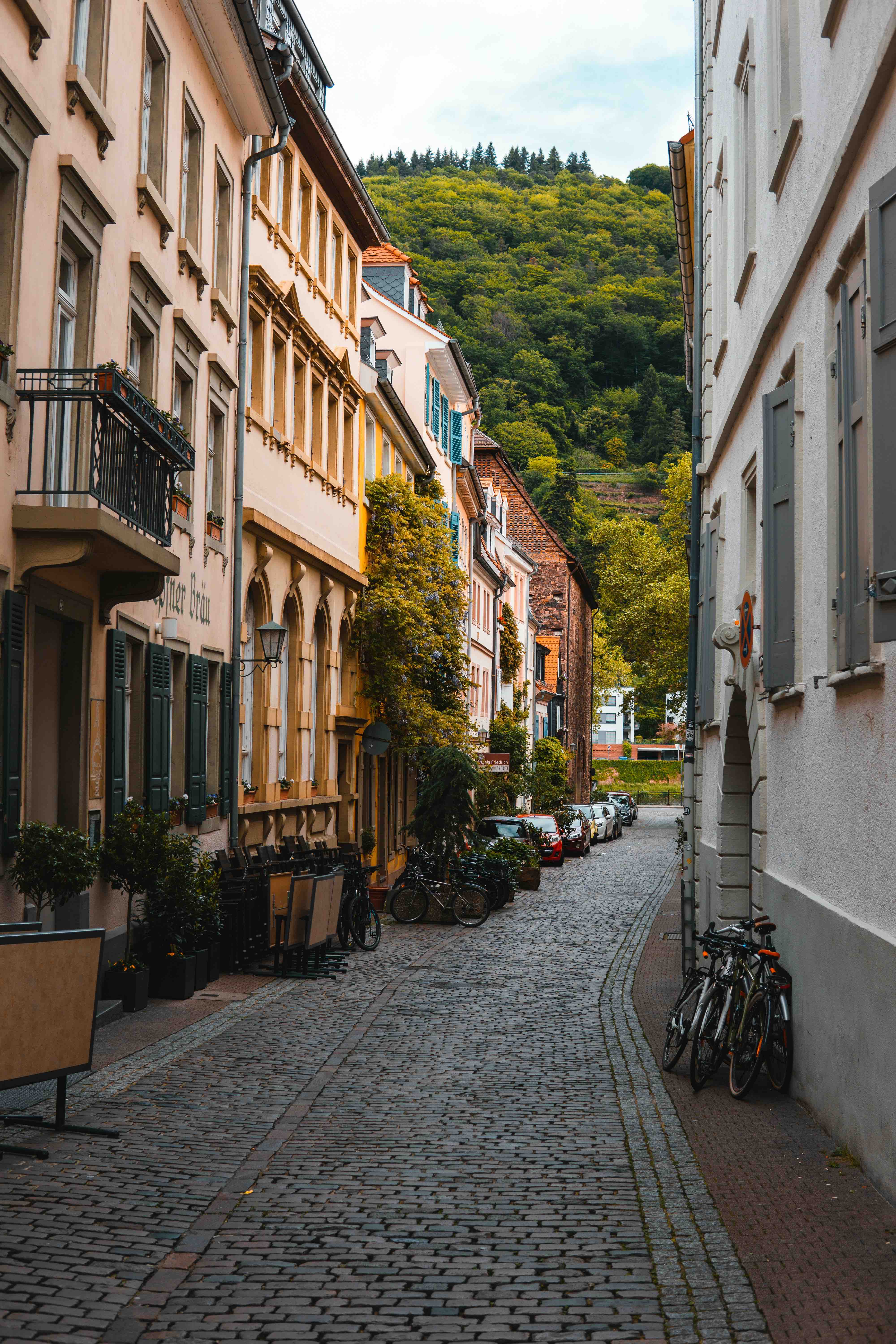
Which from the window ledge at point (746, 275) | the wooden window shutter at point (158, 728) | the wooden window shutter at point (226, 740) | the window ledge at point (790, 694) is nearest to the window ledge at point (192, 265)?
the wooden window shutter at point (158, 728)

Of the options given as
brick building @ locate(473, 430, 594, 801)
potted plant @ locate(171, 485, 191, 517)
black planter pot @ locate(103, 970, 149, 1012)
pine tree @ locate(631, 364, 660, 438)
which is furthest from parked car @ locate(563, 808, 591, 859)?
pine tree @ locate(631, 364, 660, 438)

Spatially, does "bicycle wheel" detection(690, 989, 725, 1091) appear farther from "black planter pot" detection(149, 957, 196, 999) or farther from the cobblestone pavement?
"black planter pot" detection(149, 957, 196, 999)

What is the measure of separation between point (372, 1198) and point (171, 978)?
6457 mm

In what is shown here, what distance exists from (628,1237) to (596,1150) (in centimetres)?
173

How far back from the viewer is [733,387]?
1359cm

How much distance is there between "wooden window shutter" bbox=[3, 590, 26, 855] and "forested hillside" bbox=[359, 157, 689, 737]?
77787mm

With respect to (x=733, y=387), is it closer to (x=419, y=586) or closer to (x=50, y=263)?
(x=50, y=263)

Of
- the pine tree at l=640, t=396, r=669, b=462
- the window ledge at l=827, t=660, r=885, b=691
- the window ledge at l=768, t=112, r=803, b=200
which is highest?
the pine tree at l=640, t=396, r=669, b=462

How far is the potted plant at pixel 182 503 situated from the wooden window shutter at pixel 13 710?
15.2 ft

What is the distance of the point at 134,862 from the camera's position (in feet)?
40.1

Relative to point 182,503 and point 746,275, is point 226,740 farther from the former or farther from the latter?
point 746,275

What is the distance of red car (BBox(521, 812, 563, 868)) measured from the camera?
36594mm

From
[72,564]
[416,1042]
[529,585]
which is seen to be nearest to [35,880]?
[72,564]

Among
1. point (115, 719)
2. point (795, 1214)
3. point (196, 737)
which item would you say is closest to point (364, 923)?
point (196, 737)
